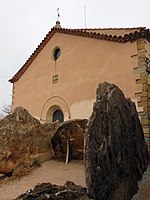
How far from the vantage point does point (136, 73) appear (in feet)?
29.9

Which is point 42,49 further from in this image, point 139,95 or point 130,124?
point 130,124

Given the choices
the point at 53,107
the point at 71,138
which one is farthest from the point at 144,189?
the point at 53,107

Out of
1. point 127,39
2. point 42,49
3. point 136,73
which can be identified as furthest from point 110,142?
point 42,49

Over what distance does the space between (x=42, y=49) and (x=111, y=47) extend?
18.4 feet

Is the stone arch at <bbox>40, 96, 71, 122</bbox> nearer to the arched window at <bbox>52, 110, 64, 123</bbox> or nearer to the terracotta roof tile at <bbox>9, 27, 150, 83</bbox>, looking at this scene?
the arched window at <bbox>52, 110, 64, 123</bbox>

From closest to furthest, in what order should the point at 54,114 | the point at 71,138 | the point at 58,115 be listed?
the point at 71,138 < the point at 58,115 < the point at 54,114

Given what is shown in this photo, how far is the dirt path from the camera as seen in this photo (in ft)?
20.9

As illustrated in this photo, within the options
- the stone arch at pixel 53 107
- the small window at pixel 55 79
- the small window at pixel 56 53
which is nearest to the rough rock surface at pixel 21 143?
the stone arch at pixel 53 107

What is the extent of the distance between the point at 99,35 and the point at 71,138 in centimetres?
507

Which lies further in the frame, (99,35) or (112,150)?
(99,35)

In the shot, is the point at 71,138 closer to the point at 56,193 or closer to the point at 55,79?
the point at 56,193

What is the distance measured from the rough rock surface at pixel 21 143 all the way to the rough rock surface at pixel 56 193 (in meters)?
3.17

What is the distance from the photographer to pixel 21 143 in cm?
802

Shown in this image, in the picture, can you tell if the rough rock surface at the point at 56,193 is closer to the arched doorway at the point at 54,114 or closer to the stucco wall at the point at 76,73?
the stucco wall at the point at 76,73
